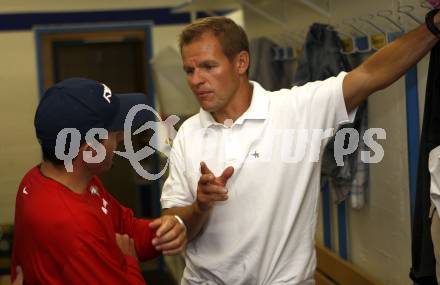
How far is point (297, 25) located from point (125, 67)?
2.27m

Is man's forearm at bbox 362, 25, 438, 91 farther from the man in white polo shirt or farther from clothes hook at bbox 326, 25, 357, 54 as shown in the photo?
clothes hook at bbox 326, 25, 357, 54

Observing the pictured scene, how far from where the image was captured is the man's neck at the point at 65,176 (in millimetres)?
1474

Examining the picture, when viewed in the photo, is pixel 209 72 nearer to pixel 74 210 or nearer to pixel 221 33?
pixel 221 33

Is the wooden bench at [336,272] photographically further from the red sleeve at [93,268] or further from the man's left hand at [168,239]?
the red sleeve at [93,268]

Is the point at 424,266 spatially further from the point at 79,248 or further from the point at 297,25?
the point at 297,25

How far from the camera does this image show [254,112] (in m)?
1.83

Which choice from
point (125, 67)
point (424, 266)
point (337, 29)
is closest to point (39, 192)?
point (424, 266)

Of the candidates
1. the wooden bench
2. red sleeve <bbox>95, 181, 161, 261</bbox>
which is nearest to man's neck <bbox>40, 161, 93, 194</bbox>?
red sleeve <bbox>95, 181, 161, 261</bbox>

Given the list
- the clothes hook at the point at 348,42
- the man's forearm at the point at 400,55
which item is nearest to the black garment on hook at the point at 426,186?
the man's forearm at the point at 400,55

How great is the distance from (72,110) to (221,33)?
0.62 metres

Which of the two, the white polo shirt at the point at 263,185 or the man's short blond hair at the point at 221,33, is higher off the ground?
the man's short blond hair at the point at 221,33

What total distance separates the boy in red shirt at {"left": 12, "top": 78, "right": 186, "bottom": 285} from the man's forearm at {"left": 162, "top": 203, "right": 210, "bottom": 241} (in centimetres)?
14

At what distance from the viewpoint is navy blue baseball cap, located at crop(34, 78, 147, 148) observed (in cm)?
144

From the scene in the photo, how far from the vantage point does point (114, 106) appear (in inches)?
60.6
